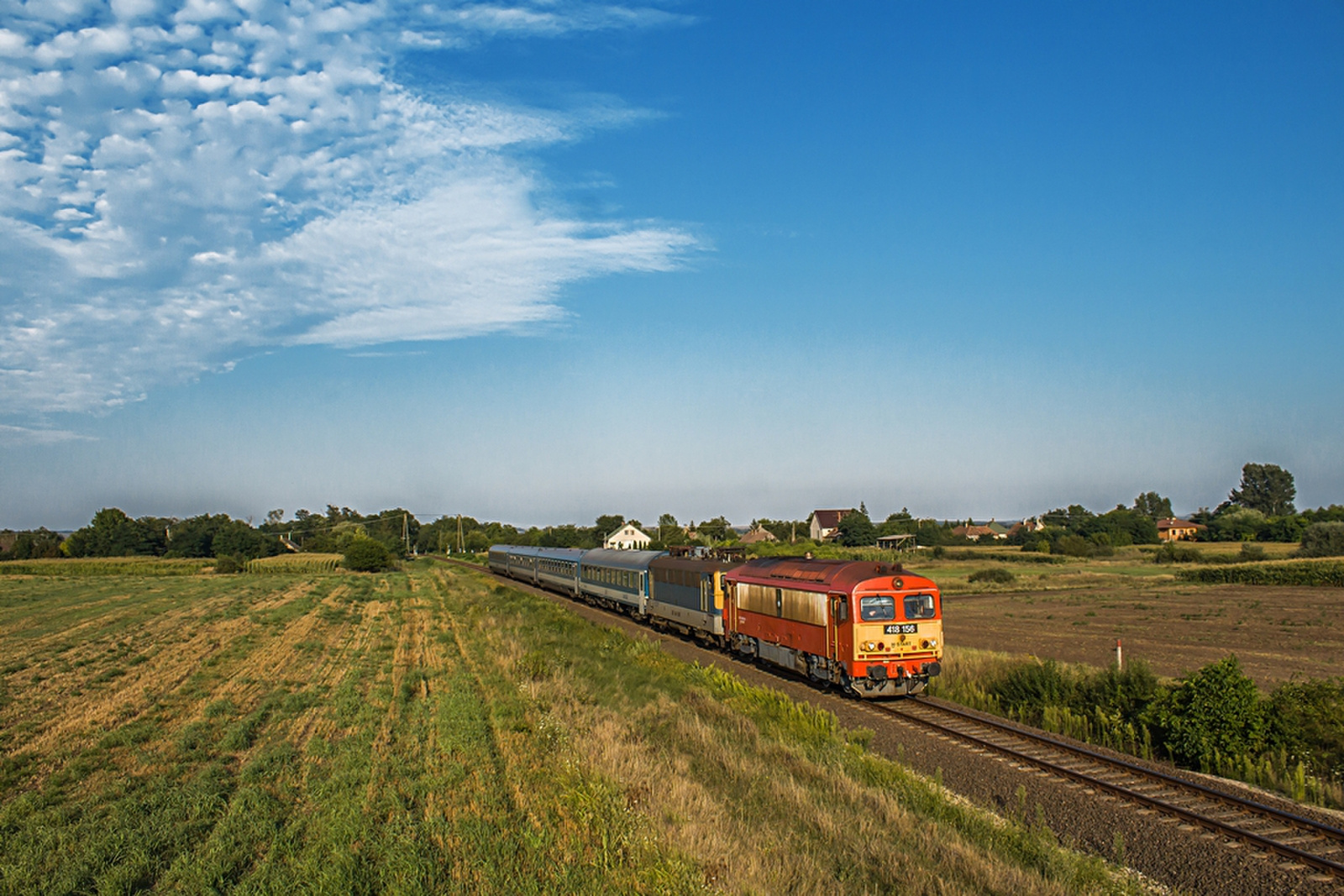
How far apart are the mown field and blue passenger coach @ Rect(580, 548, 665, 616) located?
1382 cm

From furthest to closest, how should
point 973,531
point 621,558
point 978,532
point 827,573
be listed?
point 973,531 → point 978,532 → point 621,558 → point 827,573

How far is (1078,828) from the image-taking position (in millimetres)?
10836

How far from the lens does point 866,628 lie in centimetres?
1867

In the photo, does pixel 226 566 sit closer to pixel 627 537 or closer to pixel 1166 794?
pixel 627 537

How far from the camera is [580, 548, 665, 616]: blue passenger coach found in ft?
127

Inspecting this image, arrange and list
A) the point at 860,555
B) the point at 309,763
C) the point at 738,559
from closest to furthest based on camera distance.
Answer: the point at 309,763, the point at 738,559, the point at 860,555

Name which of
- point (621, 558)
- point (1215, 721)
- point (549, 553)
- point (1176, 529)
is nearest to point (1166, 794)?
point (1215, 721)

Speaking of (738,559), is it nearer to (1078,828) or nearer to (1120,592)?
(1078,828)

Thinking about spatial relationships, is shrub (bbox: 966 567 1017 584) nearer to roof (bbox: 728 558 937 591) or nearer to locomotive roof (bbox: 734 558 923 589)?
locomotive roof (bbox: 734 558 923 589)

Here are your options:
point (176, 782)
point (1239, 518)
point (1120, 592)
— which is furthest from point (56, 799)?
point (1239, 518)

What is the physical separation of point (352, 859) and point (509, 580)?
231 ft

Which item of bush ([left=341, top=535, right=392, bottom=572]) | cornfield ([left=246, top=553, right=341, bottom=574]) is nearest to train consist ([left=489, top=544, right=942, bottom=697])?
bush ([left=341, top=535, right=392, bottom=572])

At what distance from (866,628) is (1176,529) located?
155356 mm

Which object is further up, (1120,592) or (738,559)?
(738,559)
